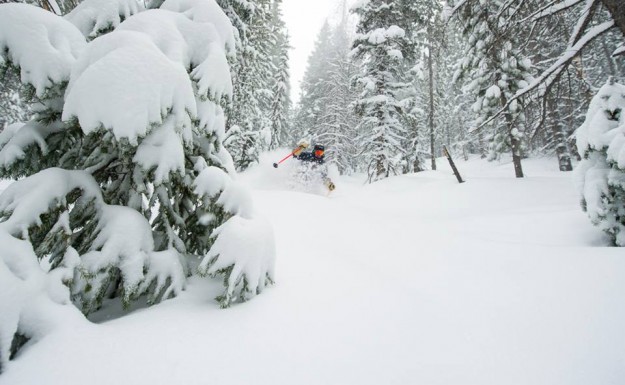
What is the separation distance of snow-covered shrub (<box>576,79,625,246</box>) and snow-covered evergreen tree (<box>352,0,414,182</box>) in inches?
444

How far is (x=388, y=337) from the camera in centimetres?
261

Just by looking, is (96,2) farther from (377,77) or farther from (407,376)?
(377,77)

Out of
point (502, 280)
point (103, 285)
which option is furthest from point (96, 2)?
point (502, 280)

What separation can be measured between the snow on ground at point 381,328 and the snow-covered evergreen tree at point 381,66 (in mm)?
12619

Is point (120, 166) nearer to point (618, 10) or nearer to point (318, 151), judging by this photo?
point (618, 10)

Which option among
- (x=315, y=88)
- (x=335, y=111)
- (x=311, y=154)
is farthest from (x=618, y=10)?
(x=315, y=88)

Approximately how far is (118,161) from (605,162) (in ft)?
Result: 25.1

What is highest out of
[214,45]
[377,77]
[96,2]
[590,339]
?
[377,77]

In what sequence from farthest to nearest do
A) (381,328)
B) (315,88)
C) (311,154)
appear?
(315,88), (311,154), (381,328)

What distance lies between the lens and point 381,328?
108 inches

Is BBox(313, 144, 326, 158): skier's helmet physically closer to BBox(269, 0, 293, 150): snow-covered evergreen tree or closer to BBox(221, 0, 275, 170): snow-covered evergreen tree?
BBox(221, 0, 275, 170): snow-covered evergreen tree

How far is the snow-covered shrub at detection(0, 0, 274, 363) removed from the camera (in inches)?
91.8

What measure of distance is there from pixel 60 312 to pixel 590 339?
168 inches

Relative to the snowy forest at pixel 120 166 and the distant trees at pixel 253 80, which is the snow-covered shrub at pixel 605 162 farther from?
the distant trees at pixel 253 80
